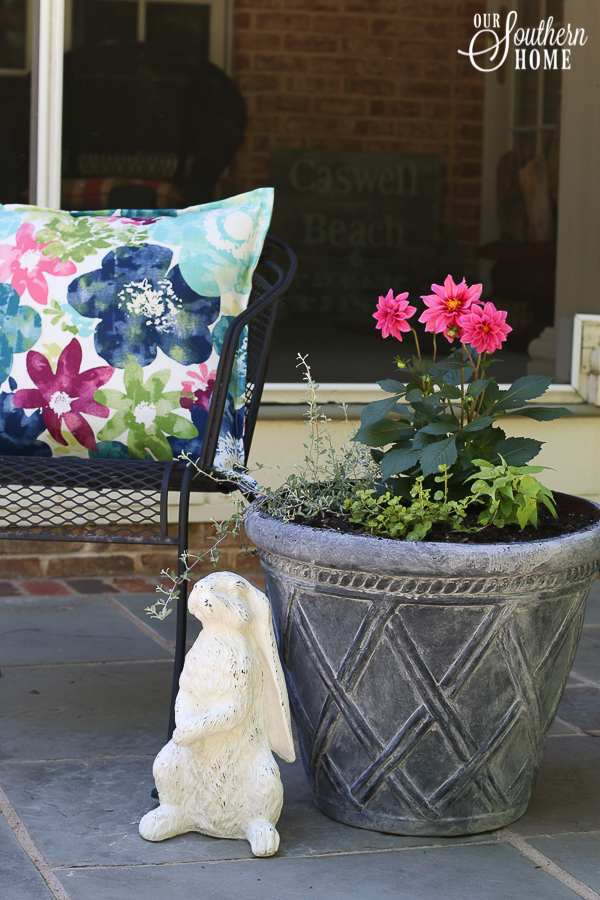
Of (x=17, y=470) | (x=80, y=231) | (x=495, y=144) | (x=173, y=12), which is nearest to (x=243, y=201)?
(x=80, y=231)

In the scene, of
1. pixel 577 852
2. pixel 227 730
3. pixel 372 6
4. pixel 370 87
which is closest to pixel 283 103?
pixel 370 87

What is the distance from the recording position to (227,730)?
5.56 ft

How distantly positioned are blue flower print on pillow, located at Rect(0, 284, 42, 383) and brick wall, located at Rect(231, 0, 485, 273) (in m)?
1.58

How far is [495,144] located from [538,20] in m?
0.47

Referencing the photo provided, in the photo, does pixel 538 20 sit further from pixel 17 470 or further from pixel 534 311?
pixel 17 470

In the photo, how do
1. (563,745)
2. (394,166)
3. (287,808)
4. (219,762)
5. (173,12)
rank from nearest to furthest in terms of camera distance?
(219,762)
(287,808)
(563,745)
(173,12)
(394,166)

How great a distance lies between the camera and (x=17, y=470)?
6.68ft

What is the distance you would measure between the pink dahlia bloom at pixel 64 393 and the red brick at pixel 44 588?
1.26m

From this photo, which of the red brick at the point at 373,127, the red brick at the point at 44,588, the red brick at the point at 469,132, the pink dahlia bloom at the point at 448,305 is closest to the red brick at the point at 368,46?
the red brick at the point at 373,127

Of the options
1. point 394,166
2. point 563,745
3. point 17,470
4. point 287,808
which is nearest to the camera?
point 287,808

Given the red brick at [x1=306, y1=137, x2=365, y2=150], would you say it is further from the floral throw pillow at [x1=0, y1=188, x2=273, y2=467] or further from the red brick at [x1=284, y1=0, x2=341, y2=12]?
the floral throw pillow at [x1=0, y1=188, x2=273, y2=467]

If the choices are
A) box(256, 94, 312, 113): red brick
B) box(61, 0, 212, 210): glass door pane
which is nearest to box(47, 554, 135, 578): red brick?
box(61, 0, 212, 210): glass door pane

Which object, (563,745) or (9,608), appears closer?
(563,745)

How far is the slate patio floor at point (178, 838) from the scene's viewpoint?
162cm
